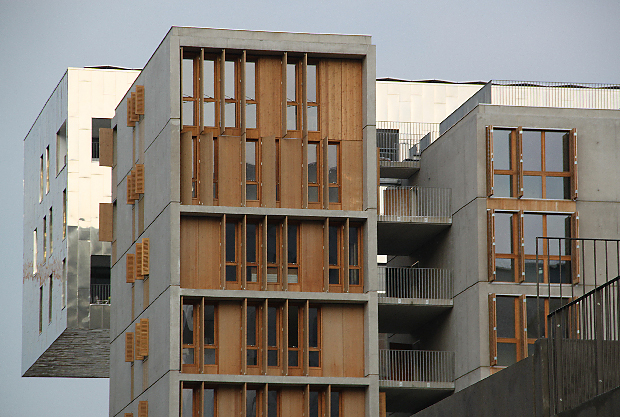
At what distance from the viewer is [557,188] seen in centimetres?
5200

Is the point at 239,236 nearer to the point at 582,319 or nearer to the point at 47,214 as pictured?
the point at 47,214

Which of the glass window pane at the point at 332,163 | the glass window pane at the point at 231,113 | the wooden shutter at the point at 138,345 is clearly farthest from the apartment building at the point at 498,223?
the wooden shutter at the point at 138,345

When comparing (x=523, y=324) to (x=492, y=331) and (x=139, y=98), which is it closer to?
(x=492, y=331)

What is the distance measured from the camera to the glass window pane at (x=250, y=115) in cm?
5162

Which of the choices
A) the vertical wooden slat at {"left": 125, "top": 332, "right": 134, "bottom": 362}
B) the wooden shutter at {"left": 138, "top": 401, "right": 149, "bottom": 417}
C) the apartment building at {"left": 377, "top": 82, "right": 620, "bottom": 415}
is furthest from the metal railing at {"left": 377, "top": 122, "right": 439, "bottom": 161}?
the wooden shutter at {"left": 138, "top": 401, "right": 149, "bottom": 417}

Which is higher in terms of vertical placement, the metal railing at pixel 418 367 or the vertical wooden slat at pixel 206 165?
the vertical wooden slat at pixel 206 165

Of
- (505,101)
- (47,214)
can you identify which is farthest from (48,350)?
(505,101)

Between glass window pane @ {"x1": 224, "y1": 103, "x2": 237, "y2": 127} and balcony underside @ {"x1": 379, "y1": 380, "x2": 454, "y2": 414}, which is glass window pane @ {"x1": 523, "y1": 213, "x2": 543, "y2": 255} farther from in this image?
glass window pane @ {"x1": 224, "y1": 103, "x2": 237, "y2": 127}

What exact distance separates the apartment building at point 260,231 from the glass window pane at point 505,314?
197 inches

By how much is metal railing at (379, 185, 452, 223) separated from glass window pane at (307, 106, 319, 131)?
4937mm

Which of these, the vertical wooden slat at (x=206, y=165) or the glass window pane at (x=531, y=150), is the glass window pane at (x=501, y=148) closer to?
the glass window pane at (x=531, y=150)

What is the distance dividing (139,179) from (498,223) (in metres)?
15.5

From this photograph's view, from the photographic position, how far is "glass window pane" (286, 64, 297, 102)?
52.1 metres

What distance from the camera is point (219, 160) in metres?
50.8
